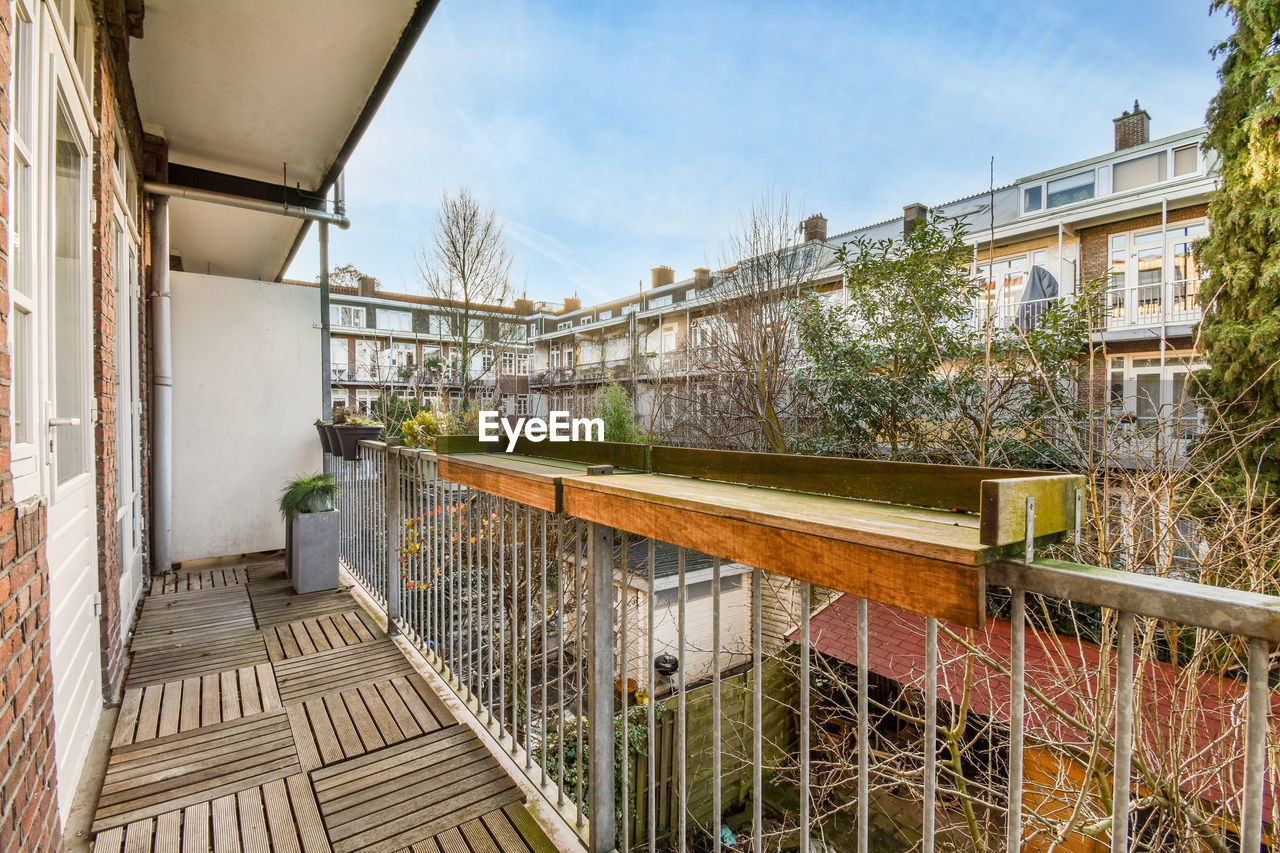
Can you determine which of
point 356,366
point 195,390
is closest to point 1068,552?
point 195,390

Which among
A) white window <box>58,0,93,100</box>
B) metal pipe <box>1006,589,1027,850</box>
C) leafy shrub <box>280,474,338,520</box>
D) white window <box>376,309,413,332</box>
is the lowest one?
leafy shrub <box>280,474,338,520</box>

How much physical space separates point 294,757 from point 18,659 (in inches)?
40.3

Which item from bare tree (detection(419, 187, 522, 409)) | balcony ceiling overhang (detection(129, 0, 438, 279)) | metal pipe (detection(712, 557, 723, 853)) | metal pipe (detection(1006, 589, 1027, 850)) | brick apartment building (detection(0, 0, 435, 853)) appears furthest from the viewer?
bare tree (detection(419, 187, 522, 409))

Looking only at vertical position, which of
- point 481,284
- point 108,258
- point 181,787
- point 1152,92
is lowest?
point 181,787

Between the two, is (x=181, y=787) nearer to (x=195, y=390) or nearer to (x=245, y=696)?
(x=245, y=696)

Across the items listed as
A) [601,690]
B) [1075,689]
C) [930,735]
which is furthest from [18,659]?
[1075,689]

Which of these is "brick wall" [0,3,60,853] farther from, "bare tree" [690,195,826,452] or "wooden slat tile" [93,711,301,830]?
"bare tree" [690,195,826,452]

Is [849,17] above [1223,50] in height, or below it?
above

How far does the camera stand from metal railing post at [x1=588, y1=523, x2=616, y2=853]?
4.95ft

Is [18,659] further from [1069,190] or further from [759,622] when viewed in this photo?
[1069,190]

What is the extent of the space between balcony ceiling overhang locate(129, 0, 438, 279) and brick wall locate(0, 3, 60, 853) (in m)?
1.99

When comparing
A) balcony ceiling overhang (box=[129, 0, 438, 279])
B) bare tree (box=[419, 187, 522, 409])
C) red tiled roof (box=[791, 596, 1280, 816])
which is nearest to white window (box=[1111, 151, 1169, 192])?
red tiled roof (box=[791, 596, 1280, 816])

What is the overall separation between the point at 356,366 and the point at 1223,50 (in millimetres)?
25516

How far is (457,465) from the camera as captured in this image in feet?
6.98
